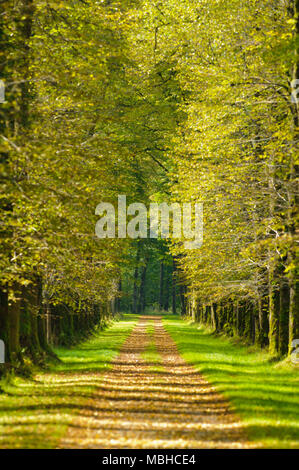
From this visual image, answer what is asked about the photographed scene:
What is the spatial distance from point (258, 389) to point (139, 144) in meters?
22.4

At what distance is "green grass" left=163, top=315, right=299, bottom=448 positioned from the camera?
10615 millimetres

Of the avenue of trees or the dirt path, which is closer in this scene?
the dirt path

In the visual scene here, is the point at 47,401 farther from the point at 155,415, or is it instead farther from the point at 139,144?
the point at 139,144

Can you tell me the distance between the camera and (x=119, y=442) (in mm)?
9695

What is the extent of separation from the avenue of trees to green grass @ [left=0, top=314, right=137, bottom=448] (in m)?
1.32

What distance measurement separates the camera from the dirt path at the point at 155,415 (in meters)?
9.85

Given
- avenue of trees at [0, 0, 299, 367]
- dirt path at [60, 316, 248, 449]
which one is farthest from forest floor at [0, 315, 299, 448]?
avenue of trees at [0, 0, 299, 367]

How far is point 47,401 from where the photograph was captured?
1368 centimetres

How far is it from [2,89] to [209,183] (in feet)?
38.0

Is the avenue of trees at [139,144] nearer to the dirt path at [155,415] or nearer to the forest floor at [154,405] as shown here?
the forest floor at [154,405]

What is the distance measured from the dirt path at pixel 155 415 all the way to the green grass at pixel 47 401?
27cm

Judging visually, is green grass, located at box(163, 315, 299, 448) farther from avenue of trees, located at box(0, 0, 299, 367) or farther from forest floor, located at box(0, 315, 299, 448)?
avenue of trees, located at box(0, 0, 299, 367)

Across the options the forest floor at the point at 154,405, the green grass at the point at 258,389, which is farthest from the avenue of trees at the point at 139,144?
the forest floor at the point at 154,405
